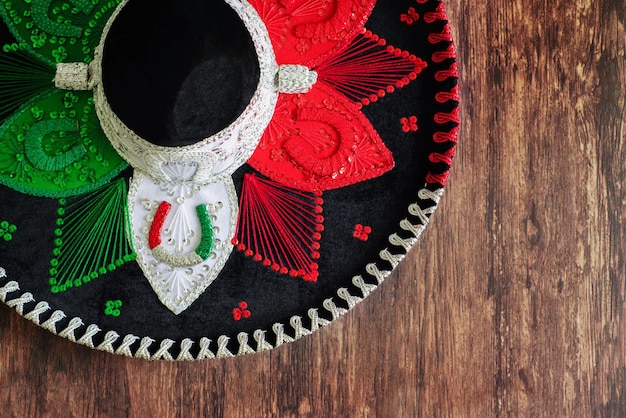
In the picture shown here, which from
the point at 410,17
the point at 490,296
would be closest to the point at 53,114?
the point at 410,17

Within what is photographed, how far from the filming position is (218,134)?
1.01 metres

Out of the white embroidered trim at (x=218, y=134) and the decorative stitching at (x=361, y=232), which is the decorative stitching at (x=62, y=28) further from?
the decorative stitching at (x=361, y=232)

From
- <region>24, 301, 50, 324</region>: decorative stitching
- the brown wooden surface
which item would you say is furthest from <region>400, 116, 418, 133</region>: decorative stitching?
<region>24, 301, 50, 324</region>: decorative stitching

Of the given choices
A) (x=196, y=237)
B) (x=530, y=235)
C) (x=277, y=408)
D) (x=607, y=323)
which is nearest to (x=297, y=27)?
(x=196, y=237)

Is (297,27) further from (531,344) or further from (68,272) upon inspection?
(531,344)

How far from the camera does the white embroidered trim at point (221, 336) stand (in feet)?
3.76

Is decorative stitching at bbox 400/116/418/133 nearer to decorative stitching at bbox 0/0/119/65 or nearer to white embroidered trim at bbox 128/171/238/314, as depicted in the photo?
white embroidered trim at bbox 128/171/238/314

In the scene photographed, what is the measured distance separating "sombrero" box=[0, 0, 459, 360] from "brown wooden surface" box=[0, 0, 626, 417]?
0.70ft

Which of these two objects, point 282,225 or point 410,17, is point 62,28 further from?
point 410,17

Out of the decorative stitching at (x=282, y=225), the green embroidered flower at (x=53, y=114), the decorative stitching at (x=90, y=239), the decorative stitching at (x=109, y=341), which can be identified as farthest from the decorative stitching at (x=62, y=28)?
the decorative stitching at (x=109, y=341)

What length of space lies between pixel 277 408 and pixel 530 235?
714 millimetres

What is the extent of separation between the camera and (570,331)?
4.53ft

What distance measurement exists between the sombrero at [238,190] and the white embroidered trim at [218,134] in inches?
0.4

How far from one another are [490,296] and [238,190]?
646mm
